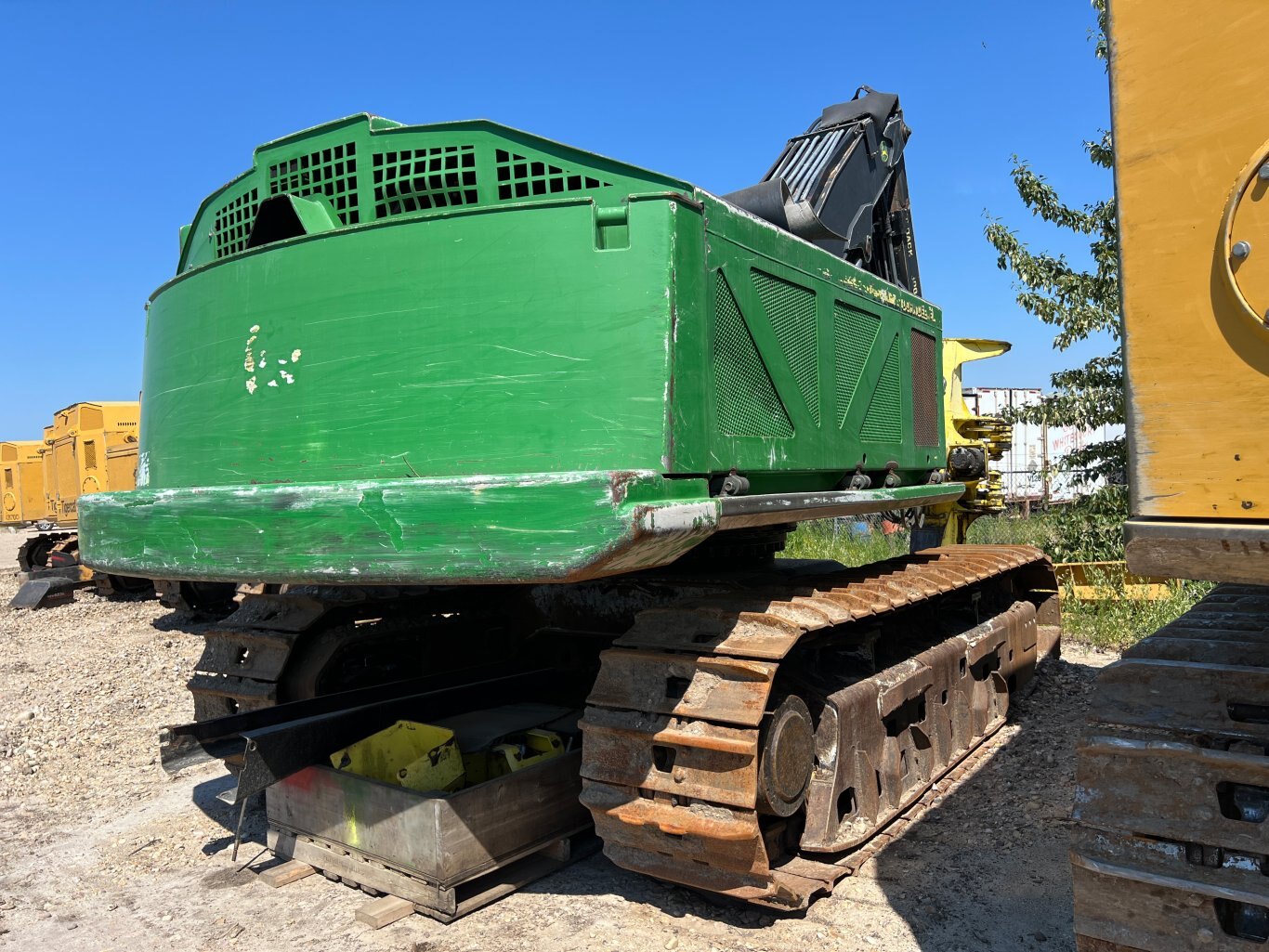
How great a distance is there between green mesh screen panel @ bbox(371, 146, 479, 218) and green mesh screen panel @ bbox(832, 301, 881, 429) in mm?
1778

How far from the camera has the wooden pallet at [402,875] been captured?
12.1ft

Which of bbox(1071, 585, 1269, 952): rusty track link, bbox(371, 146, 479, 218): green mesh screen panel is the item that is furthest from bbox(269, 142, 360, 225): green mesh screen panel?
bbox(1071, 585, 1269, 952): rusty track link

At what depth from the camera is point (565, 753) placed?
13.5 ft

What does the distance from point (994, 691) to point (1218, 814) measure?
4.04 meters

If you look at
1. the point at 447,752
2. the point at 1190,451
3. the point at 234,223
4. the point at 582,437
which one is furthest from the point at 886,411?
the point at 234,223

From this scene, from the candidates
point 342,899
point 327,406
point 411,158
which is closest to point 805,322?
point 411,158

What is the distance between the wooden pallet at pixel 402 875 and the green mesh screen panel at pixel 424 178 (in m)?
2.48

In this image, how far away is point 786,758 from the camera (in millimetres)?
3619

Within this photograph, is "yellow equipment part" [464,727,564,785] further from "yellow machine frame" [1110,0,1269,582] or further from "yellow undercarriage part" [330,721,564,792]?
"yellow machine frame" [1110,0,1269,582]

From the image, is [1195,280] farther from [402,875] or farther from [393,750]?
[393,750]

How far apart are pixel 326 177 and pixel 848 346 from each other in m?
2.32

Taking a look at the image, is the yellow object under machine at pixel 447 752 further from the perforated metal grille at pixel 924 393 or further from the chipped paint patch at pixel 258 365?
the perforated metal grille at pixel 924 393

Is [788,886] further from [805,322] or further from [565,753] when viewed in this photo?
[805,322]

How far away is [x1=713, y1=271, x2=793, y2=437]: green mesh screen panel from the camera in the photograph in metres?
3.34
